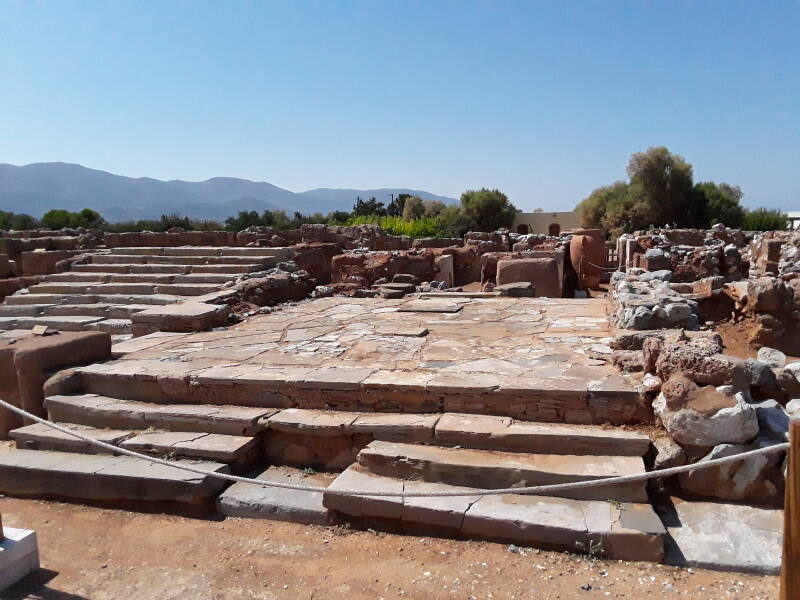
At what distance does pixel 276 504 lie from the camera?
11.3 ft

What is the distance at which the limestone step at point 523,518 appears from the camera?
9.18 ft

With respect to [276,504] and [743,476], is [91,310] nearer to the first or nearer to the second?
[276,504]

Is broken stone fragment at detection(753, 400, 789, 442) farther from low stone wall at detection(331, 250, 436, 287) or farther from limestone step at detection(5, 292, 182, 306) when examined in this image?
low stone wall at detection(331, 250, 436, 287)

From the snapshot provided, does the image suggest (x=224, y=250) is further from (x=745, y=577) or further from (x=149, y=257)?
(x=745, y=577)

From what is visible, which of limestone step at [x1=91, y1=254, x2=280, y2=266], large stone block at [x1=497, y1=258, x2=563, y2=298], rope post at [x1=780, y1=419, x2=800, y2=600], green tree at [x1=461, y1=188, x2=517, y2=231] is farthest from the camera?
green tree at [x1=461, y1=188, x2=517, y2=231]

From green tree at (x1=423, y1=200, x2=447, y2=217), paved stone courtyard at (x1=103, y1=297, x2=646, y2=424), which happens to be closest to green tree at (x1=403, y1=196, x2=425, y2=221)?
green tree at (x1=423, y1=200, x2=447, y2=217)

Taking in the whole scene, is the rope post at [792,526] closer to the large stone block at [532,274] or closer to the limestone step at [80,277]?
the large stone block at [532,274]

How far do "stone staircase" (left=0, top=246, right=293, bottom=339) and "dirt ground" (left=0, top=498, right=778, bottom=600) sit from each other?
4.79 meters

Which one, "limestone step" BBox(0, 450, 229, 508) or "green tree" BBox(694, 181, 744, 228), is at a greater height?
"green tree" BBox(694, 181, 744, 228)

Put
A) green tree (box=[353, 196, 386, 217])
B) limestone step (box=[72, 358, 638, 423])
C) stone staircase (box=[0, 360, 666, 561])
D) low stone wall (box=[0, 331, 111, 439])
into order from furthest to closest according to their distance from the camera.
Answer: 1. green tree (box=[353, 196, 386, 217])
2. low stone wall (box=[0, 331, 111, 439])
3. limestone step (box=[72, 358, 638, 423])
4. stone staircase (box=[0, 360, 666, 561])

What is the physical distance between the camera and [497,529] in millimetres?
2994

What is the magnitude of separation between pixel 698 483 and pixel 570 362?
138 centimetres

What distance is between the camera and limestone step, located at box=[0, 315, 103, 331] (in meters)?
8.08

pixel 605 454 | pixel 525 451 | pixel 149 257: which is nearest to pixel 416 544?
pixel 525 451
